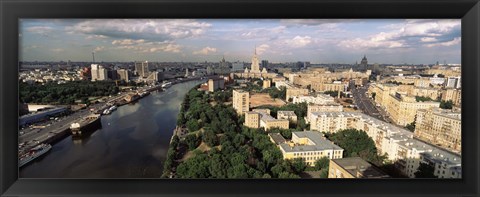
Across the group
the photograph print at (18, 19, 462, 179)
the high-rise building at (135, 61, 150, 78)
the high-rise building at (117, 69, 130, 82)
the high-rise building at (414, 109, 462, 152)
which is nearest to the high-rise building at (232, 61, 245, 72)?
the photograph print at (18, 19, 462, 179)

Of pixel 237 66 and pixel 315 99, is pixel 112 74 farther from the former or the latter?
pixel 315 99

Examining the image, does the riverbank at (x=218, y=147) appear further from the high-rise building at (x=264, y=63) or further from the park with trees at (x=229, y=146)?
the high-rise building at (x=264, y=63)

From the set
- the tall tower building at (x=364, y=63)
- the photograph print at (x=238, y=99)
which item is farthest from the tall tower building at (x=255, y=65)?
the tall tower building at (x=364, y=63)

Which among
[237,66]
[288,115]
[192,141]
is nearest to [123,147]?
[192,141]

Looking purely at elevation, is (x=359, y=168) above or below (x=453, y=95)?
below

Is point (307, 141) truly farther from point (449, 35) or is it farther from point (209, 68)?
point (449, 35)

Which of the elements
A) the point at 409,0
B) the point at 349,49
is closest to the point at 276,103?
the point at 349,49
